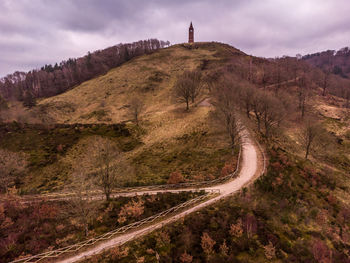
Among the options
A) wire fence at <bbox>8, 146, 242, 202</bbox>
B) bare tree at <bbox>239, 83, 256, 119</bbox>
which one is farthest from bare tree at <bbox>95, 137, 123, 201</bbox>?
bare tree at <bbox>239, 83, 256, 119</bbox>

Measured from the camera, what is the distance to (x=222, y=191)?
21.7 m

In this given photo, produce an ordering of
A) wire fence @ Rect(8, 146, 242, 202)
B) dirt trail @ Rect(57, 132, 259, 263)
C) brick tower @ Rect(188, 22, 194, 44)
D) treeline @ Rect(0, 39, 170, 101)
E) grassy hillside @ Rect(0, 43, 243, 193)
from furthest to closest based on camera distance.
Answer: brick tower @ Rect(188, 22, 194, 44), treeline @ Rect(0, 39, 170, 101), grassy hillside @ Rect(0, 43, 243, 193), wire fence @ Rect(8, 146, 242, 202), dirt trail @ Rect(57, 132, 259, 263)

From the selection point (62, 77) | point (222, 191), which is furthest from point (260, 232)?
point (62, 77)

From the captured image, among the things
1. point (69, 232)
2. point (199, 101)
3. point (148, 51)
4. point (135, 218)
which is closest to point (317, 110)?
point (199, 101)

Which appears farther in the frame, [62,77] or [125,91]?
[62,77]

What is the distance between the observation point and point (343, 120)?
5003cm

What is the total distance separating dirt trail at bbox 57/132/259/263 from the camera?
14081 millimetres

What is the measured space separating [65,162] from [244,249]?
1622 inches

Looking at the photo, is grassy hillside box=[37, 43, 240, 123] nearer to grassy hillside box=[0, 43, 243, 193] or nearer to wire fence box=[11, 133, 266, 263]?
grassy hillside box=[0, 43, 243, 193]

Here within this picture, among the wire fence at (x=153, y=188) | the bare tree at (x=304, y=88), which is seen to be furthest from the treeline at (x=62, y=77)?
the bare tree at (x=304, y=88)

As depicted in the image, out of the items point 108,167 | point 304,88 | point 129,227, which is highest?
point 304,88

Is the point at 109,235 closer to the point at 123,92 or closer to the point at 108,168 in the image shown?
the point at 108,168

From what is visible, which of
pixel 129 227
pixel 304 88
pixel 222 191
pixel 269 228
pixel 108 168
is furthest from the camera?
pixel 304 88

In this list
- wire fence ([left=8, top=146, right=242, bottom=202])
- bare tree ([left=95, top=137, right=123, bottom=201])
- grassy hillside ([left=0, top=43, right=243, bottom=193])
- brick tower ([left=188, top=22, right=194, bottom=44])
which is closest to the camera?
bare tree ([left=95, top=137, right=123, bottom=201])
